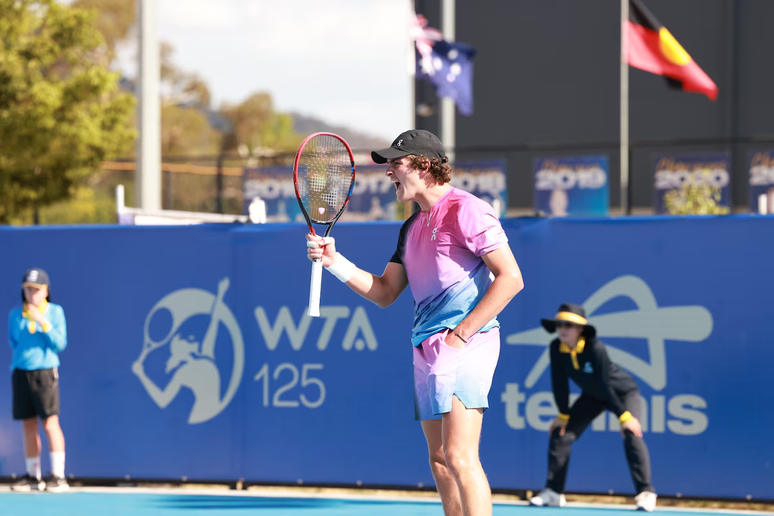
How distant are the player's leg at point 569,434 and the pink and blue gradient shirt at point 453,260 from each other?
3015mm

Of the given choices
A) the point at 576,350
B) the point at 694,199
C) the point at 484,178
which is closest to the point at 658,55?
the point at 694,199

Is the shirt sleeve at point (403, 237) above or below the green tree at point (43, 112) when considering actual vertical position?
below

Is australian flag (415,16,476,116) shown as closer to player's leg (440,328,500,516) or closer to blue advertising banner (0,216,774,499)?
blue advertising banner (0,216,774,499)

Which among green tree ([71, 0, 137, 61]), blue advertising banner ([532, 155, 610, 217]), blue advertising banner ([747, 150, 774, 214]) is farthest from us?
green tree ([71, 0, 137, 61])

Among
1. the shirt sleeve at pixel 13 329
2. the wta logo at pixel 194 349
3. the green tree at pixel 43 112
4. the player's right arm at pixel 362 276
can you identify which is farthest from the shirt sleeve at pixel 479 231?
the green tree at pixel 43 112

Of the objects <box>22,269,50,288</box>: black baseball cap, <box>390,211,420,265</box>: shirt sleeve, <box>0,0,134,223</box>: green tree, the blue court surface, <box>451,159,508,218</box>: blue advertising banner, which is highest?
<box>0,0,134,223</box>: green tree

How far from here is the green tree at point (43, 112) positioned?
1891 centimetres

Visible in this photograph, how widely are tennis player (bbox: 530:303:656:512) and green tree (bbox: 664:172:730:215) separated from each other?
7.32 meters

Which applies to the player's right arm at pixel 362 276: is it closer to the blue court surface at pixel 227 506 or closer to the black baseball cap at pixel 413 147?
the black baseball cap at pixel 413 147

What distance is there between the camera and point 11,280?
29.0 feet

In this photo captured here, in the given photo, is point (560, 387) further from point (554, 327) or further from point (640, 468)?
point (640, 468)

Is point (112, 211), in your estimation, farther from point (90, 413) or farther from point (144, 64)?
point (90, 413)

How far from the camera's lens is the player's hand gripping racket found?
18.2 feet

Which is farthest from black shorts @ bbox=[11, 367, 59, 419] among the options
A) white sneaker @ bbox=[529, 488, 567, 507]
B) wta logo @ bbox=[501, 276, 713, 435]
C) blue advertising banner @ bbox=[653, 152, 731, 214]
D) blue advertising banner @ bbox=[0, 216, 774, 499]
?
blue advertising banner @ bbox=[653, 152, 731, 214]
